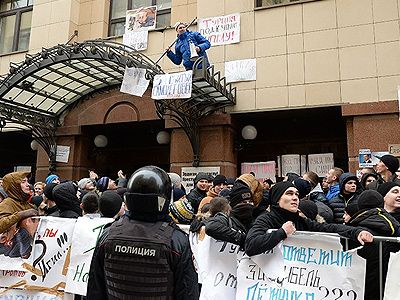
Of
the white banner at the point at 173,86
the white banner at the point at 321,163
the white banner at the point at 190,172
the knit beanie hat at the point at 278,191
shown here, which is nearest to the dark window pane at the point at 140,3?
the white banner at the point at 173,86

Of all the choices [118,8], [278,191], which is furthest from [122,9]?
[278,191]

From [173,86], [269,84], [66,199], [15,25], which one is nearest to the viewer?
[66,199]

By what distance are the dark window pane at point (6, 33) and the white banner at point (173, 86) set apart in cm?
784

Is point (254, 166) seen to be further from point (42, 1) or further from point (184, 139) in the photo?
point (42, 1)

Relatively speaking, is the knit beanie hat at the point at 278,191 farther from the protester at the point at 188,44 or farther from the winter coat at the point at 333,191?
the protester at the point at 188,44

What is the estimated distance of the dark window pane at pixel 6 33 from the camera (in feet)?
46.9

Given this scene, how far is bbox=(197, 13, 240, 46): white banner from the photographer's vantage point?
35.1 feet

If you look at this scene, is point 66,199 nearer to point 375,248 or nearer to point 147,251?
point 147,251

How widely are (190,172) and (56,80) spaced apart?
4.21 metres

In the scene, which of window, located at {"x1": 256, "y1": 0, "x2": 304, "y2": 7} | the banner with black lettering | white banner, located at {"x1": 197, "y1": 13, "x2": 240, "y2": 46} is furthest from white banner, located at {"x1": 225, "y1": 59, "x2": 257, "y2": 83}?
the banner with black lettering

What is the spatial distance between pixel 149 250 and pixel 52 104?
1054 centimetres

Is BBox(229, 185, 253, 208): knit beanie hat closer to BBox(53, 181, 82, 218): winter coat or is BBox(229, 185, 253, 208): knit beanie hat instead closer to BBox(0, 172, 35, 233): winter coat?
BBox(53, 181, 82, 218): winter coat

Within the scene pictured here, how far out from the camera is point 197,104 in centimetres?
997

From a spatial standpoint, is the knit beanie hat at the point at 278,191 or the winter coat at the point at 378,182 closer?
the knit beanie hat at the point at 278,191
